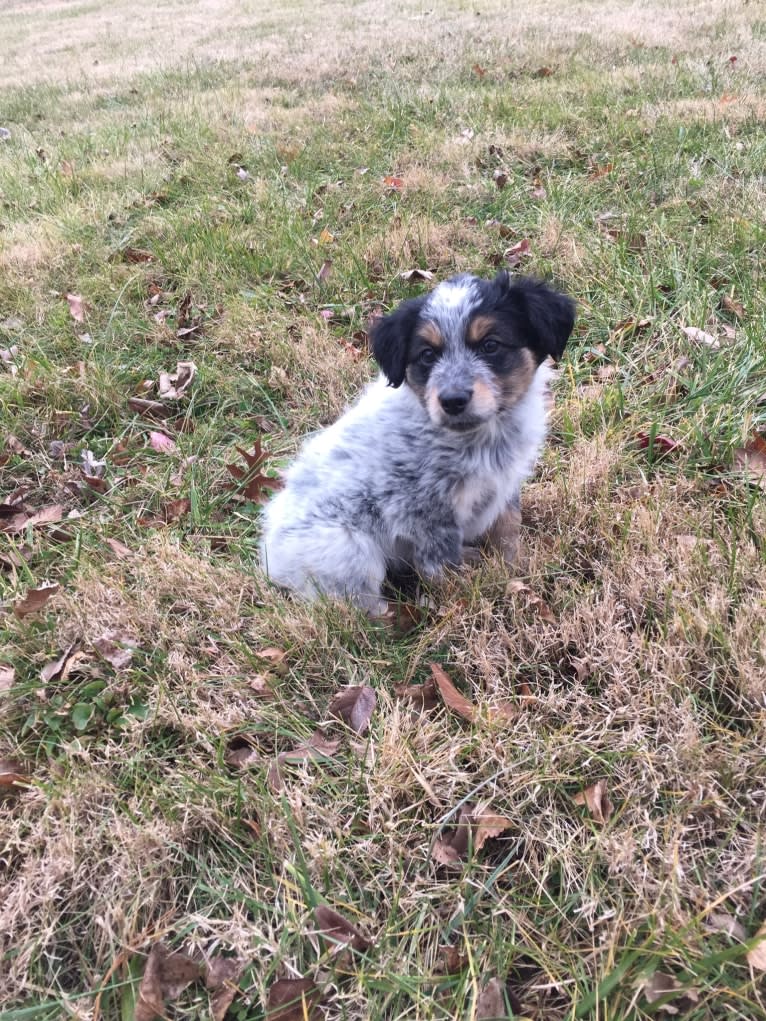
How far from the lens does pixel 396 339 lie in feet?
9.81

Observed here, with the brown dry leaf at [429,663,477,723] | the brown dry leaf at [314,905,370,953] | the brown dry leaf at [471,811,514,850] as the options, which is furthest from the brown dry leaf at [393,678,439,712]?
the brown dry leaf at [314,905,370,953]

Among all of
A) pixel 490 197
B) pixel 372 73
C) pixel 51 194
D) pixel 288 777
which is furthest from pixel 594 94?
pixel 288 777

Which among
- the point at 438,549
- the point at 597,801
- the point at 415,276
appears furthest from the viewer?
the point at 415,276

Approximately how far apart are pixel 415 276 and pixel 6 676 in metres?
3.77

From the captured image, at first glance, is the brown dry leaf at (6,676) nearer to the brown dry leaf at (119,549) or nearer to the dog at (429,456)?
the brown dry leaf at (119,549)

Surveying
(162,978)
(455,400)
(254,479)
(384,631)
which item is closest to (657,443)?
(455,400)

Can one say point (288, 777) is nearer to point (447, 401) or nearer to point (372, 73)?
point (447, 401)

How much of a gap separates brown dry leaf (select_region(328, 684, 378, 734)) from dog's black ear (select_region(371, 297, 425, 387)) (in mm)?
1401

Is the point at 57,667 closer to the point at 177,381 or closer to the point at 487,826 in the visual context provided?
the point at 487,826

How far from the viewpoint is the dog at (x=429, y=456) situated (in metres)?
2.91

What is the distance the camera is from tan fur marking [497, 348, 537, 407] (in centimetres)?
295

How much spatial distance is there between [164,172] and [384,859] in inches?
296

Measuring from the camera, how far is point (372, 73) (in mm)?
10227

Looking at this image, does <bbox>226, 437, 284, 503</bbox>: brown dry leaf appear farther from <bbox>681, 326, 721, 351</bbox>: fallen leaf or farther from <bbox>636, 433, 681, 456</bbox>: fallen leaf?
<bbox>681, 326, 721, 351</bbox>: fallen leaf
